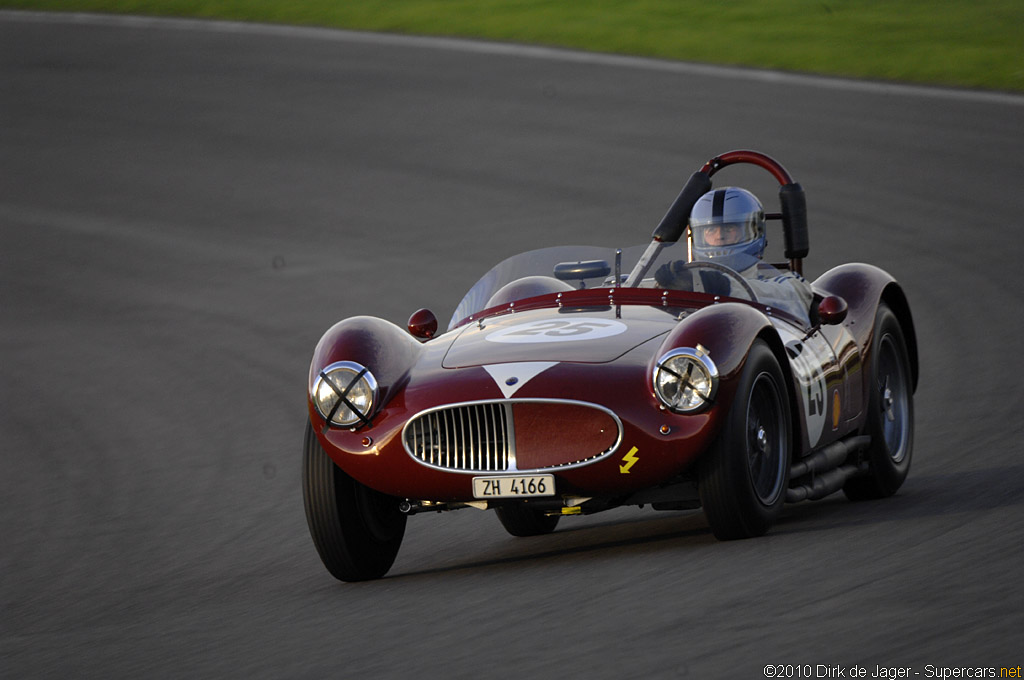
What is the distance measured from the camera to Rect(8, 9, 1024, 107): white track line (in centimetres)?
2103

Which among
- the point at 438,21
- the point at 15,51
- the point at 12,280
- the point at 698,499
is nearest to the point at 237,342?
the point at 12,280

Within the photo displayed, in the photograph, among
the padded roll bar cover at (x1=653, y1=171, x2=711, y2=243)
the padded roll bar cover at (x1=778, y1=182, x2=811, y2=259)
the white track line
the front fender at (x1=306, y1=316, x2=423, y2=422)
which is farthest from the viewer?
the white track line

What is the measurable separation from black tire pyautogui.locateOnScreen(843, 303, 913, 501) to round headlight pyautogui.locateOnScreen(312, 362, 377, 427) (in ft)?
8.65

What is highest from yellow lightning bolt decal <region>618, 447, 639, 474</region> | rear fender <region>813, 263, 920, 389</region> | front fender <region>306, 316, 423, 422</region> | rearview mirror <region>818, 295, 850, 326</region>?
front fender <region>306, 316, 423, 422</region>

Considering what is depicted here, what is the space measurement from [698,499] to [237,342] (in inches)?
336

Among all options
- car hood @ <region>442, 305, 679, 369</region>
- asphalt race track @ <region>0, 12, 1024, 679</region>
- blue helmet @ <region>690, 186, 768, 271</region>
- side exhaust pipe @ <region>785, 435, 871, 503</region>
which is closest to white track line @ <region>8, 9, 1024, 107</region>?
asphalt race track @ <region>0, 12, 1024, 679</region>

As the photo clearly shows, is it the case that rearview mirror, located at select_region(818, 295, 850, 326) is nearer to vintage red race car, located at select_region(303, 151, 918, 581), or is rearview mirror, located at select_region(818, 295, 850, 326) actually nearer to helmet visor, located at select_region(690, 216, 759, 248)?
vintage red race car, located at select_region(303, 151, 918, 581)

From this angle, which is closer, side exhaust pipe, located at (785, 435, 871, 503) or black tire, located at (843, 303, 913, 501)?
side exhaust pipe, located at (785, 435, 871, 503)

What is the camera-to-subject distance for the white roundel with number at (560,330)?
6.43 m

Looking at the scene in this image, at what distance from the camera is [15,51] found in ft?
90.1

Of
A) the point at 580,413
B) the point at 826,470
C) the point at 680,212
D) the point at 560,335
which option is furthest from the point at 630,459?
the point at 680,212

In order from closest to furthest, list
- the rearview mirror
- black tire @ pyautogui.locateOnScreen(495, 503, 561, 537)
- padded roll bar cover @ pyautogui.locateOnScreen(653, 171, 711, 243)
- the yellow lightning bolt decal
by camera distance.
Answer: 1. the yellow lightning bolt decal
2. the rearview mirror
3. black tire @ pyautogui.locateOnScreen(495, 503, 561, 537)
4. padded roll bar cover @ pyautogui.locateOnScreen(653, 171, 711, 243)

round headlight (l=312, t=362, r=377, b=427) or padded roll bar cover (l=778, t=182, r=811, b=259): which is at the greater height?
padded roll bar cover (l=778, t=182, r=811, b=259)

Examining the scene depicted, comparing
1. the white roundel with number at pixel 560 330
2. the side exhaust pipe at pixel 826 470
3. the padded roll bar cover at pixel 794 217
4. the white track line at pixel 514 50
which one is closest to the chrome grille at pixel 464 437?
the white roundel with number at pixel 560 330
